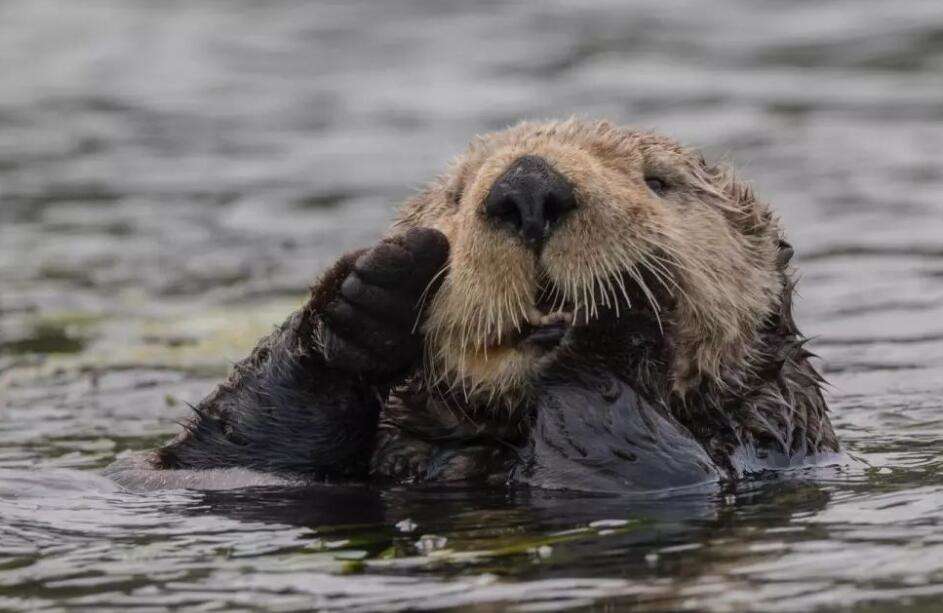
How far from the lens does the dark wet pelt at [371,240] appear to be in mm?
4539

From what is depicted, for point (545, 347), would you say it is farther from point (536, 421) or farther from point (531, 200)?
point (531, 200)

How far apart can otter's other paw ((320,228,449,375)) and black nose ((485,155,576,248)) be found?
1.15 ft

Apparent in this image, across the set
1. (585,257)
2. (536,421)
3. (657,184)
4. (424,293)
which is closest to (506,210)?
(585,257)

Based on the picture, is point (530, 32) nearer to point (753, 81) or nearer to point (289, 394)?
point (753, 81)

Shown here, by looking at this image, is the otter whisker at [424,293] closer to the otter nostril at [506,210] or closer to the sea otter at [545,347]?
the sea otter at [545,347]

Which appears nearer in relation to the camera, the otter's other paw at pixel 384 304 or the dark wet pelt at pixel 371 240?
the dark wet pelt at pixel 371 240

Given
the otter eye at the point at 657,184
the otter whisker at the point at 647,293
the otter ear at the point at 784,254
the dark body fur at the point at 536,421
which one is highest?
the otter eye at the point at 657,184

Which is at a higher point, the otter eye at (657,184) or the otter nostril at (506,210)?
the otter eye at (657,184)

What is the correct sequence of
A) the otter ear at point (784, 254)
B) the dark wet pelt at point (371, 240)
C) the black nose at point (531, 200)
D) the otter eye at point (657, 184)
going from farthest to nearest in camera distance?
the otter ear at point (784, 254)
the otter eye at point (657, 184)
the black nose at point (531, 200)
the dark wet pelt at point (371, 240)

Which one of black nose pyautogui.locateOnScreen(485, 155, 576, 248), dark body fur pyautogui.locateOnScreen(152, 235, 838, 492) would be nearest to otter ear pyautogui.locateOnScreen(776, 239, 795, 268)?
dark body fur pyautogui.locateOnScreen(152, 235, 838, 492)

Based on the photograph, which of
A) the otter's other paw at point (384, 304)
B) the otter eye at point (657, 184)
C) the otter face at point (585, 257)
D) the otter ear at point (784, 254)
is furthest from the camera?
the otter ear at point (784, 254)

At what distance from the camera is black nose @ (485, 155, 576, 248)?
15.9 feet

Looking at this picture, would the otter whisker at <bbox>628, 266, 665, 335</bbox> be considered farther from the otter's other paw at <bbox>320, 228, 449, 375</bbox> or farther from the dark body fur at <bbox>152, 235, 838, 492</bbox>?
the otter's other paw at <bbox>320, 228, 449, 375</bbox>

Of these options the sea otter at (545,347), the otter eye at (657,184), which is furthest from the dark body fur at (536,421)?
the otter eye at (657,184)
